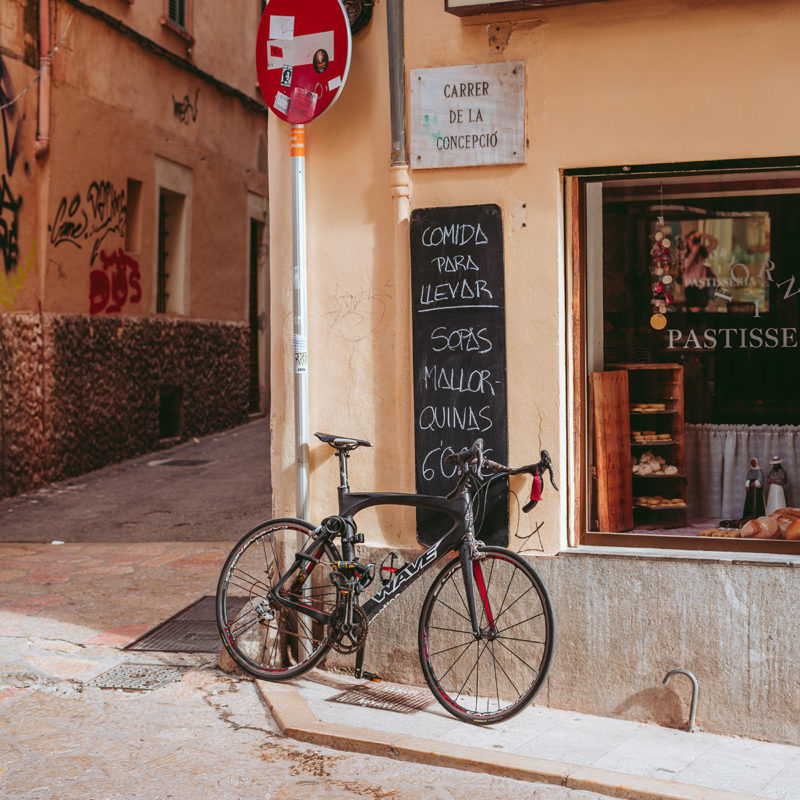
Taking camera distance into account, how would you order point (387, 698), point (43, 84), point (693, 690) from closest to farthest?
point (693, 690) < point (387, 698) < point (43, 84)

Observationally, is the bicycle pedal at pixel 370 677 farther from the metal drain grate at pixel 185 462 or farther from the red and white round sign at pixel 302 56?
the metal drain grate at pixel 185 462

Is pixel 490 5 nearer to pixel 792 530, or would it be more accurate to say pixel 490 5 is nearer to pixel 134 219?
pixel 792 530

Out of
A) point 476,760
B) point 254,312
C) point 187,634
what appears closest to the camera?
point 476,760

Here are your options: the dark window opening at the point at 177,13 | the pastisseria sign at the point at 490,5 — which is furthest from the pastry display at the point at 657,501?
the dark window opening at the point at 177,13

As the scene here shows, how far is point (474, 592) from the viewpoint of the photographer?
199 inches

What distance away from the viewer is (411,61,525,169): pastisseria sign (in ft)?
17.3

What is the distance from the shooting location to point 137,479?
12.0 metres

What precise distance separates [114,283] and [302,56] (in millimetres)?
7623

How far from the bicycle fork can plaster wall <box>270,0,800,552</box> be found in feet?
1.34

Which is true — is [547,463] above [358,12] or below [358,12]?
below

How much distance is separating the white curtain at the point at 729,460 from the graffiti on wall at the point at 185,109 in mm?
10003

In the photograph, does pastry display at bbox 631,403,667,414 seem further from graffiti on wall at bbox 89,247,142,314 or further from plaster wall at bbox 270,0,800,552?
graffiti on wall at bbox 89,247,142,314

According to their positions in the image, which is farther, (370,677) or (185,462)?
(185,462)

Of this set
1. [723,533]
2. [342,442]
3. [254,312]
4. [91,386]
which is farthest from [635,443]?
[254,312]
